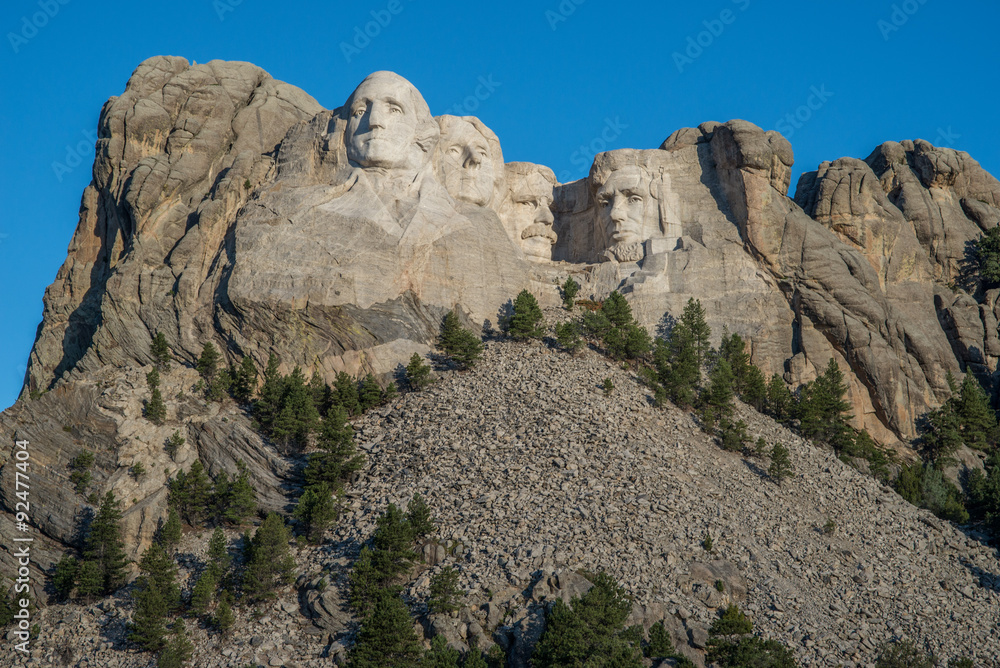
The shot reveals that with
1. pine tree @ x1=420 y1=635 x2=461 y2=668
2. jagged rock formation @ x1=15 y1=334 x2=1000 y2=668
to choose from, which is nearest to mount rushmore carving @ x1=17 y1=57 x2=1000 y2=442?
jagged rock formation @ x1=15 y1=334 x2=1000 y2=668

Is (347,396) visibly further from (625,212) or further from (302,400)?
(625,212)

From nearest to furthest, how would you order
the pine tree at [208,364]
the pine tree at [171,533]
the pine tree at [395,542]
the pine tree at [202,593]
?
the pine tree at [395,542]
the pine tree at [202,593]
the pine tree at [171,533]
the pine tree at [208,364]

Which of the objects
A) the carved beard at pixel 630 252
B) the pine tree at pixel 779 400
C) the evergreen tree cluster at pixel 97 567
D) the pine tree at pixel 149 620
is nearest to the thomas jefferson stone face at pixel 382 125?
the carved beard at pixel 630 252

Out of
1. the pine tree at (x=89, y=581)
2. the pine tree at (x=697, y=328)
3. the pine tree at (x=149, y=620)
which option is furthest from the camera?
the pine tree at (x=697, y=328)

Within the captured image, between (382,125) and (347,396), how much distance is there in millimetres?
17086

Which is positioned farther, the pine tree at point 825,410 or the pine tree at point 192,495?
the pine tree at point 825,410

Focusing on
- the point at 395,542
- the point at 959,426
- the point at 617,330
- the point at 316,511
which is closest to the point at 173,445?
the point at 316,511

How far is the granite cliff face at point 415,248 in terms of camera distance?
64125 mm

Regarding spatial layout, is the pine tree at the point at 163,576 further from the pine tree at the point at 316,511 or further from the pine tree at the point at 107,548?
the pine tree at the point at 316,511

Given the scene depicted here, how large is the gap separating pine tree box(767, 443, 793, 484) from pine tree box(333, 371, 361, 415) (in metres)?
20.1

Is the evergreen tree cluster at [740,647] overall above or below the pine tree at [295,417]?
below

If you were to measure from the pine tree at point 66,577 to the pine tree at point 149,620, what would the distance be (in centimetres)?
486

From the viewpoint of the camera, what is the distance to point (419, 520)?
51.1 m

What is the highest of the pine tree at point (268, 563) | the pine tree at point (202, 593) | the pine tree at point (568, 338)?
the pine tree at point (568, 338)
